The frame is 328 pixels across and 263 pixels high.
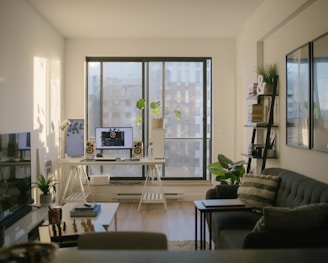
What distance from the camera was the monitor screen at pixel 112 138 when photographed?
612cm

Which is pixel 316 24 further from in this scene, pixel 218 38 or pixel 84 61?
Answer: pixel 84 61

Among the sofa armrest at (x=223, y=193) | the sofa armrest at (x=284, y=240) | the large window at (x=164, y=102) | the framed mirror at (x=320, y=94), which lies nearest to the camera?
the sofa armrest at (x=284, y=240)

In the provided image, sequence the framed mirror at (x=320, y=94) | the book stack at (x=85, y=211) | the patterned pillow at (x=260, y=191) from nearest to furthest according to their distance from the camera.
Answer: the framed mirror at (x=320, y=94), the patterned pillow at (x=260, y=191), the book stack at (x=85, y=211)

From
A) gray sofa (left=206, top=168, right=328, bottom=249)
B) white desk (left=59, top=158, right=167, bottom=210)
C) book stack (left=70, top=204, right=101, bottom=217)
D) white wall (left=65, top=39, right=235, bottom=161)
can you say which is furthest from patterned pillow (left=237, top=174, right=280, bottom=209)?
white wall (left=65, top=39, right=235, bottom=161)

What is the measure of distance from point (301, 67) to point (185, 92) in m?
3.12

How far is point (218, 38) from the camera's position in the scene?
640 centimetres

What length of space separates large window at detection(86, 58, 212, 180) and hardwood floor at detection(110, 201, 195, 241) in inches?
28.5

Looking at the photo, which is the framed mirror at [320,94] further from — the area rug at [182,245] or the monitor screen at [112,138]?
the monitor screen at [112,138]

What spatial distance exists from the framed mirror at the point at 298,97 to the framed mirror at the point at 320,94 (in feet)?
0.41

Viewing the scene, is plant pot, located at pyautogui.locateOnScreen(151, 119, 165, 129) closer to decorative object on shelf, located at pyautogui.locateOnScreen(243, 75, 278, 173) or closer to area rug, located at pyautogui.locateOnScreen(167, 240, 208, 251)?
decorative object on shelf, located at pyautogui.locateOnScreen(243, 75, 278, 173)

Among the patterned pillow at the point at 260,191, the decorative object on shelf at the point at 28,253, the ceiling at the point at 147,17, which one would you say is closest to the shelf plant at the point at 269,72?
the ceiling at the point at 147,17

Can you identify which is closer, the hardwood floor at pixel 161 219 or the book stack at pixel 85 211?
the book stack at pixel 85 211

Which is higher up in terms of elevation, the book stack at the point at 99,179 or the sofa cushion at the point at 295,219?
the sofa cushion at the point at 295,219

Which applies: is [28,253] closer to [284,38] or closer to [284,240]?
[284,240]
